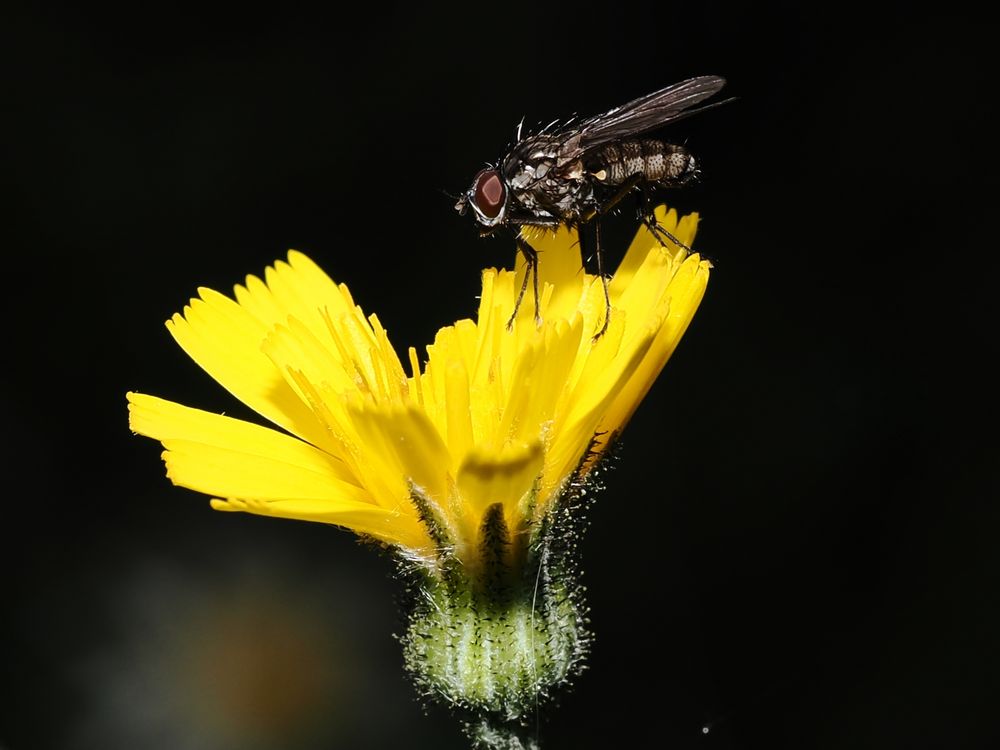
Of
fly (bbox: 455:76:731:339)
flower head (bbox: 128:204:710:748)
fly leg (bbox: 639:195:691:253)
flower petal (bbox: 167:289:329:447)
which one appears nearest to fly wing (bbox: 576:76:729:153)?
fly (bbox: 455:76:731:339)

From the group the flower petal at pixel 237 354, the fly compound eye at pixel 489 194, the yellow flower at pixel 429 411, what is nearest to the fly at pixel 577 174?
the fly compound eye at pixel 489 194

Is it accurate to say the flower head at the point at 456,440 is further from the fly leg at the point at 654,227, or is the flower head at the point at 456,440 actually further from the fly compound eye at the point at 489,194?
the fly compound eye at the point at 489,194

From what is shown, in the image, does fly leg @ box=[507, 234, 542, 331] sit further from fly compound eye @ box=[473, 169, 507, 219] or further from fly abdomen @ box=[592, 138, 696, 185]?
fly abdomen @ box=[592, 138, 696, 185]

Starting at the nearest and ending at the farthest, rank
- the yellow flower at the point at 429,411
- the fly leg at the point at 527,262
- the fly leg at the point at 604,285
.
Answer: the yellow flower at the point at 429,411 → the fly leg at the point at 604,285 → the fly leg at the point at 527,262

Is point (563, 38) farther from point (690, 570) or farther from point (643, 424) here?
point (690, 570)

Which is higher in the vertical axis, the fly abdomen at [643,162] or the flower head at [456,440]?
the fly abdomen at [643,162]

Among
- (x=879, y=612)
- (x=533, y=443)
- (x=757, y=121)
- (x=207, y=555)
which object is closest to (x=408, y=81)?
(x=757, y=121)

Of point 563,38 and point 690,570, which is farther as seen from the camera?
point 563,38
